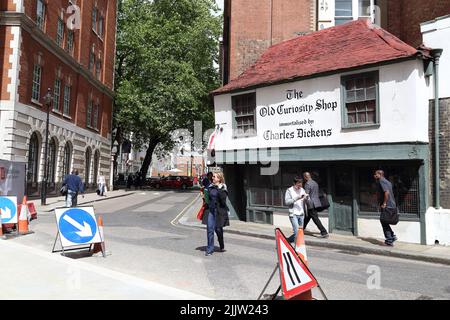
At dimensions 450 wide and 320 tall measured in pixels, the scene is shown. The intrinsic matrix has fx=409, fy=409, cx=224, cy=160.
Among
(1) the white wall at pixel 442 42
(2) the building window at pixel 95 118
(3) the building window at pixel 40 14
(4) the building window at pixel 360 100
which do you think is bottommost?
(4) the building window at pixel 360 100

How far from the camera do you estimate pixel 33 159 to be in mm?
23000

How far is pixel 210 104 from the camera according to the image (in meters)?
40.7

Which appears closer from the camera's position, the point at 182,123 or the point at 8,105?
the point at 8,105

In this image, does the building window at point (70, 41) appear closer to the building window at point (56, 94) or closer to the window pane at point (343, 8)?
the building window at point (56, 94)

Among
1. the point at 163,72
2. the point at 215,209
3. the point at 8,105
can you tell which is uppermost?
the point at 163,72

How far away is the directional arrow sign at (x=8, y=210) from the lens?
11.3 m

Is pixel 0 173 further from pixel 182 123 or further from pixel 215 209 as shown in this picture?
pixel 182 123

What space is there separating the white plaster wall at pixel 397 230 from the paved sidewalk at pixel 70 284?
25.7 ft

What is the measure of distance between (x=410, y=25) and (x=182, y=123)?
2477 cm

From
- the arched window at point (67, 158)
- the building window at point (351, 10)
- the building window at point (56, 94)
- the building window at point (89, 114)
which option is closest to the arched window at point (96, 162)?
the building window at point (89, 114)

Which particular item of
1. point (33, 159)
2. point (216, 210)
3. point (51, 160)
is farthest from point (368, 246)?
point (51, 160)

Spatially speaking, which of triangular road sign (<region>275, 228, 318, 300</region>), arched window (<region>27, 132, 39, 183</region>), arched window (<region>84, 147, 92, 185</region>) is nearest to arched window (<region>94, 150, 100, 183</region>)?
arched window (<region>84, 147, 92, 185</region>)
